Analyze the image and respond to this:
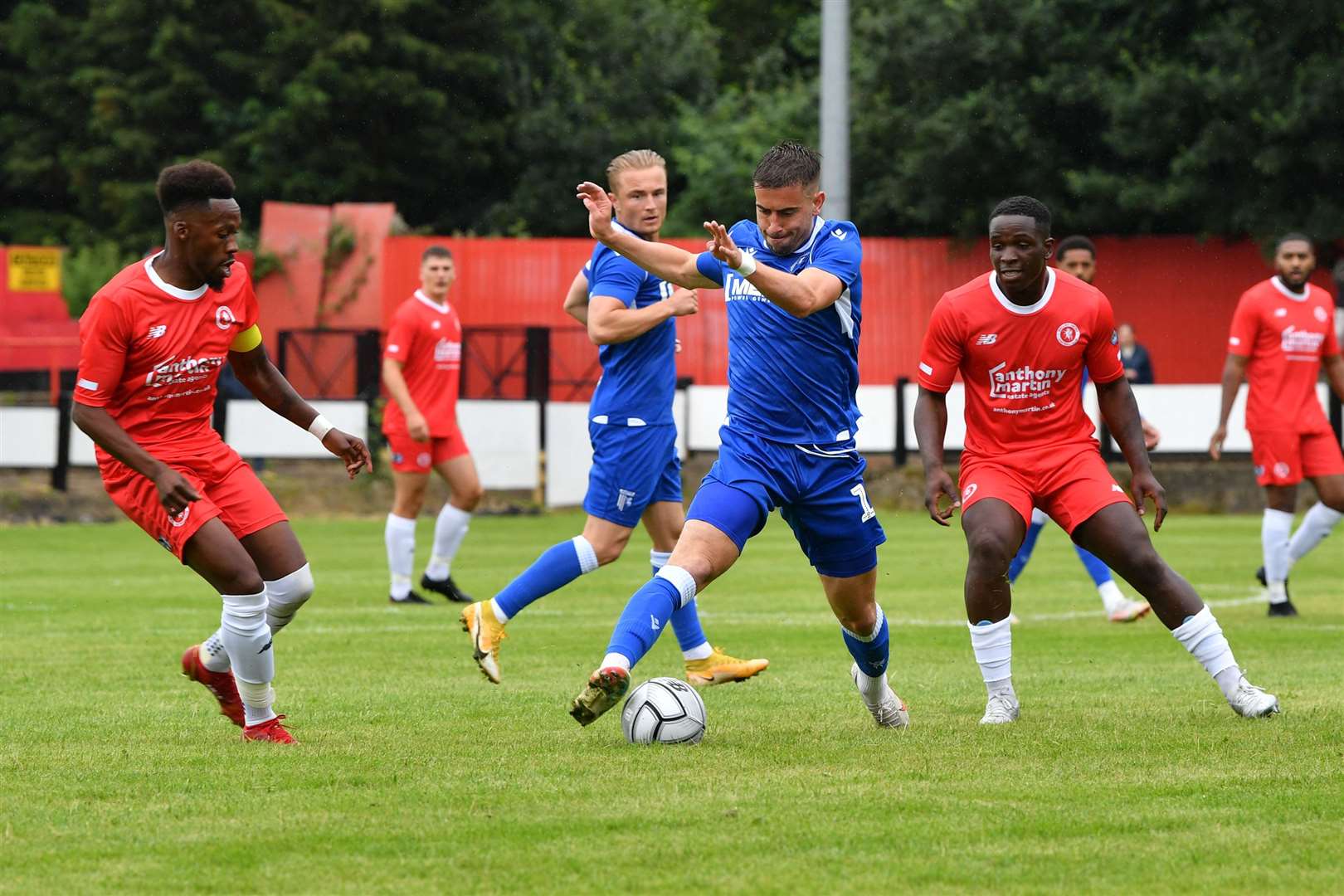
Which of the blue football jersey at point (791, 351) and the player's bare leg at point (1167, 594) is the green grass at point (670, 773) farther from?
the blue football jersey at point (791, 351)

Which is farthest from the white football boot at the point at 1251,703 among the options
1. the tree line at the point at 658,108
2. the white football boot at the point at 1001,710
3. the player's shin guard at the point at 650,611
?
the tree line at the point at 658,108

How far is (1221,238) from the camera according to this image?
3244cm

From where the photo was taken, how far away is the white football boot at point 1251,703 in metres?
7.60

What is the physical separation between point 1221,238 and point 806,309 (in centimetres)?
2736

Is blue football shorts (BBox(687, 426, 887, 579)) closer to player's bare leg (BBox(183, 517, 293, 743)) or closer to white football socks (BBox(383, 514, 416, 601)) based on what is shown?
player's bare leg (BBox(183, 517, 293, 743))

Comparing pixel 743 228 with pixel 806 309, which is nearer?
pixel 806 309

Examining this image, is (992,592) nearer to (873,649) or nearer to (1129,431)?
(873,649)

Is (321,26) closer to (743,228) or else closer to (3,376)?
(3,376)

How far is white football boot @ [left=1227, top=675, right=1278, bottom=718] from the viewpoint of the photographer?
7.60 metres

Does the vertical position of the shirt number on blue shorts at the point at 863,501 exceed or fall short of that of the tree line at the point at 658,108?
it falls short

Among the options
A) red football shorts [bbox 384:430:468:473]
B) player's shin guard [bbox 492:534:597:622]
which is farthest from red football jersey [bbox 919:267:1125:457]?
red football shorts [bbox 384:430:468:473]

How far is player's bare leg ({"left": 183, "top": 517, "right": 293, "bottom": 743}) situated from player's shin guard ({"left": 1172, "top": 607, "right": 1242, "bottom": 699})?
341 cm

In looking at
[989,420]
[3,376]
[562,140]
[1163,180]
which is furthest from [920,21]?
[989,420]

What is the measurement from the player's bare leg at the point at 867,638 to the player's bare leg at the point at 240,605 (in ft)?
6.64
